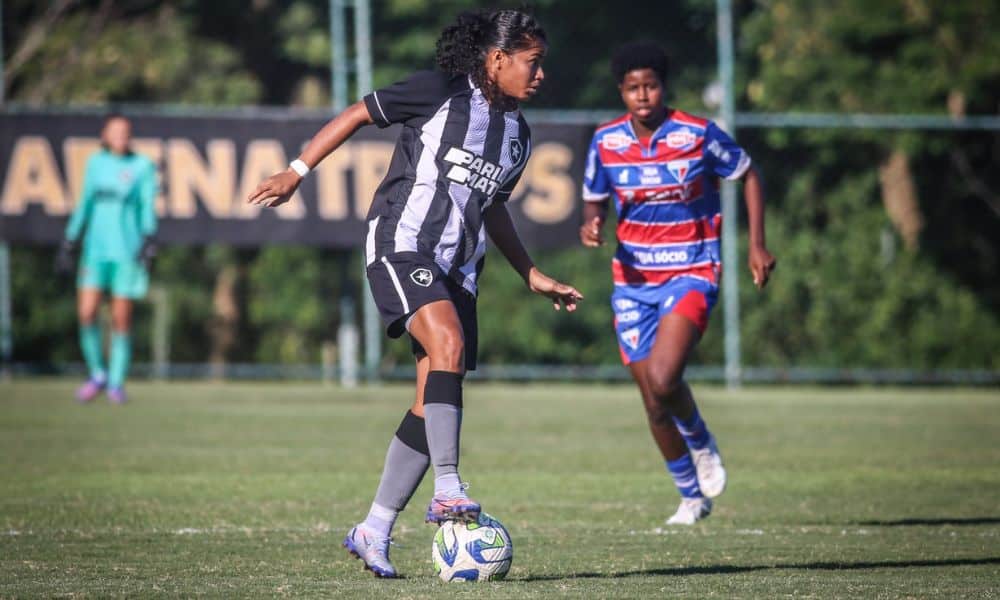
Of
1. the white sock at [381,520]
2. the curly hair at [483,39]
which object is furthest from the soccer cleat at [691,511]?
the curly hair at [483,39]

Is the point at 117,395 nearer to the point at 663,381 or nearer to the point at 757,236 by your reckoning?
the point at 663,381

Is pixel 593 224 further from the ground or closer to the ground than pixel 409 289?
further from the ground

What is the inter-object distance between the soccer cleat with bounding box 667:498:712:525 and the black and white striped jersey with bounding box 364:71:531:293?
221 centimetres

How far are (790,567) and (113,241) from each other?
10232 mm

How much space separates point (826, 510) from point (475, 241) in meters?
3.14

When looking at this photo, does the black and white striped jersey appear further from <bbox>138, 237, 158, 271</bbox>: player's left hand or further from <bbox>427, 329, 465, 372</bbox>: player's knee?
<bbox>138, 237, 158, 271</bbox>: player's left hand

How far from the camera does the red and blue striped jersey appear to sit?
7965 millimetres

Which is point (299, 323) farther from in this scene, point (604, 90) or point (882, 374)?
point (882, 374)

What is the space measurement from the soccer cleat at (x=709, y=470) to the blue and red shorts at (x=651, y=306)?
0.54m

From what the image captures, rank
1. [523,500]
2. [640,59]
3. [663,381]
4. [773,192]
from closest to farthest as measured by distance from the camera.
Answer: [663,381], [640,59], [523,500], [773,192]

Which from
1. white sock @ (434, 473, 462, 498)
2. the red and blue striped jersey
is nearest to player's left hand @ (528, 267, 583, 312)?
white sock @ (434, 473, 462, 498)

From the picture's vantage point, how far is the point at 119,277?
588 inches

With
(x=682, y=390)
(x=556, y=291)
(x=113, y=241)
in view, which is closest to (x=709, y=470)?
(x=682, y=390)

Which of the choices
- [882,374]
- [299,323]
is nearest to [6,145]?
[299,323]
